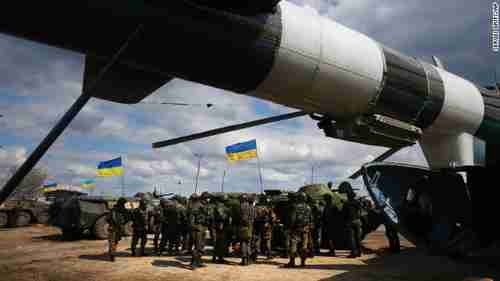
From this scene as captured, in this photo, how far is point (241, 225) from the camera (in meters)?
8.02

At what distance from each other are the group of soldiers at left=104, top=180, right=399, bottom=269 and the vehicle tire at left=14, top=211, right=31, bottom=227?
12.5 m

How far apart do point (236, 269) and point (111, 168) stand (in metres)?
16.8

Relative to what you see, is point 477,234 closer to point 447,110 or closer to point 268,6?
point 447,110

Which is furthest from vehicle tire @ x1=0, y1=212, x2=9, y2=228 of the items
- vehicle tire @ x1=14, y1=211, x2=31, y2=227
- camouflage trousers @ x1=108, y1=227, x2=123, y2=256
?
camouflage trousers @ x1=108, y1=227, x2=123, y2=256

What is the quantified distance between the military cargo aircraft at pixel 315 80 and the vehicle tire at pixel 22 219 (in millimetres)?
17968

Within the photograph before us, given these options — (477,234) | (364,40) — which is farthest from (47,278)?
(477,234)

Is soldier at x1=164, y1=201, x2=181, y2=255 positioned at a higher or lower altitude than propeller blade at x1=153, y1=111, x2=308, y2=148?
lower

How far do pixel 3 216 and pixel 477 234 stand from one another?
2071 cm

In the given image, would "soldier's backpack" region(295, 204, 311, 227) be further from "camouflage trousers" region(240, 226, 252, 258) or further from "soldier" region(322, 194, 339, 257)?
"soldier" region(322, 194, 339, 257)

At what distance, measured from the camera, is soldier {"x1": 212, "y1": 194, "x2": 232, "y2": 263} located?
848 centimetres

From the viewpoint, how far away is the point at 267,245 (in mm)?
9055

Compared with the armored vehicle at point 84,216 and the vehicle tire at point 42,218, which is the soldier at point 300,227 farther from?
the vehicle tire at point 42,218

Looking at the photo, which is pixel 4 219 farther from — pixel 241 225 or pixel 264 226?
pixel 241 225

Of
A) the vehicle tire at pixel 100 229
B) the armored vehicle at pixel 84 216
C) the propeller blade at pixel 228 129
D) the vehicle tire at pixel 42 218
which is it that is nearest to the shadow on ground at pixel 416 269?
the propeller blade at pixel 228 129
